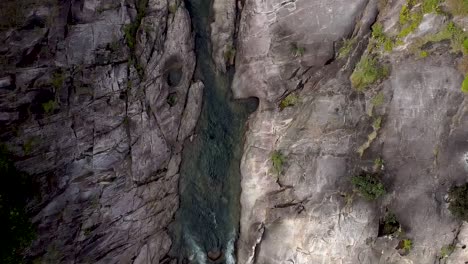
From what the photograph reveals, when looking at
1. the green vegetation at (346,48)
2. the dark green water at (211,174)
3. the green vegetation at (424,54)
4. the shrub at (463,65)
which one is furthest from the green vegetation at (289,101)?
the shrub at (463,65)

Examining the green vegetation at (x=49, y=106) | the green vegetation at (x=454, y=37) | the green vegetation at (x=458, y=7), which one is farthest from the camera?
the green vegetation at (x=454, y=37)

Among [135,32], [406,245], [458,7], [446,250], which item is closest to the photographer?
[458,7]

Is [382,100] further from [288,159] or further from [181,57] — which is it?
[181,57]

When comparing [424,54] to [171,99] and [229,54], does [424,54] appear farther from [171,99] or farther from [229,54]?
[171,99]

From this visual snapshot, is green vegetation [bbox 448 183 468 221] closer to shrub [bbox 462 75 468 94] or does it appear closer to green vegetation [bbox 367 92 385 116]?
shrub [bbox 462 75 468 94]

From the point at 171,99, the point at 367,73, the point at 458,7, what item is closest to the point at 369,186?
the point at 367,73

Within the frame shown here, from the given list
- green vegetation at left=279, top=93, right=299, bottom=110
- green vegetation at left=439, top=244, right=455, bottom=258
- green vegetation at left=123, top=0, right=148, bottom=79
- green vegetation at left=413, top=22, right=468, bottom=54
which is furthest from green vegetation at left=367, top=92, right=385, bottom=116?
green vegetation at left=123, top=0, right=148, bottom=79

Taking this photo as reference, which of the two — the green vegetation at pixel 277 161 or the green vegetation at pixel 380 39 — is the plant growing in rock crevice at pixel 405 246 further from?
the green vegetation at pixel 380 39
